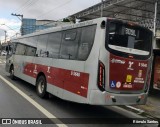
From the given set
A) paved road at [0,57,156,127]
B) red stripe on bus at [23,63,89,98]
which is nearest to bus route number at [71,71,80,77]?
red stripe on bus at [23,63,89,98]

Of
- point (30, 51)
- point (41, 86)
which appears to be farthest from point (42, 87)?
point (30, 51)

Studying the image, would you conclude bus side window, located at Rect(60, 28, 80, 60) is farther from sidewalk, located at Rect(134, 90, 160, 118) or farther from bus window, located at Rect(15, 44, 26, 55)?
bus window, located at Rect(15, 44, 26, 55)

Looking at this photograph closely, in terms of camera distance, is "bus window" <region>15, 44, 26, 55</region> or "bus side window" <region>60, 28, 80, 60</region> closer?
"bus side window" <region>60, 28, 80, 60</region>

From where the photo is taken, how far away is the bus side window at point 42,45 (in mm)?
13039

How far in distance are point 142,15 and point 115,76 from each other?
65.9ft

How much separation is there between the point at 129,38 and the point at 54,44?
11.7 ft

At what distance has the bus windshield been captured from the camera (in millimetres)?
8883

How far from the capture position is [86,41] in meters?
9.38

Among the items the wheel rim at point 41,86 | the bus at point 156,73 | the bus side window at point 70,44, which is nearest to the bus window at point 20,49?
the wheel rim at point 41,86

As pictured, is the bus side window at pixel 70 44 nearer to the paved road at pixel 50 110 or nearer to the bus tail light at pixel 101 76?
the bus tail light at pixel 101 76

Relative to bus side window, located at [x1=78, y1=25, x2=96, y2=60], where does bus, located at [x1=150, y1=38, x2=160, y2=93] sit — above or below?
below

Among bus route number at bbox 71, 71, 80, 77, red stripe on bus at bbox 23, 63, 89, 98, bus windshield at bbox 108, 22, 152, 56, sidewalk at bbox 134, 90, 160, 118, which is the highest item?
bus windshield at bbox 108, 22, 152, 56

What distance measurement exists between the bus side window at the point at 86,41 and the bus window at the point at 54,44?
1931 mm

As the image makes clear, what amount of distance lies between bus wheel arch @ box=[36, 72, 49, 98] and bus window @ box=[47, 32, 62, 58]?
1.00 m
